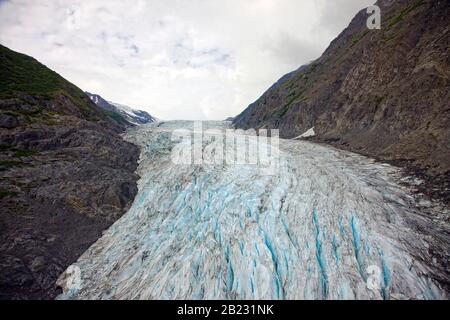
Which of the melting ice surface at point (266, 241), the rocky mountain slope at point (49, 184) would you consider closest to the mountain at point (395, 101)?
the melting ice surface at point (266, 241)

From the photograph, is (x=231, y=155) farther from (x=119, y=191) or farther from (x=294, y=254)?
(x=294, y=254)

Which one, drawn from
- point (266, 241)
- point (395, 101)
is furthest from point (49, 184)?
point (395, 101)

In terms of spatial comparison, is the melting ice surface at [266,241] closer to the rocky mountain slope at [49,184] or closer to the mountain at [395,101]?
the rocky mountain slope at [49,184]

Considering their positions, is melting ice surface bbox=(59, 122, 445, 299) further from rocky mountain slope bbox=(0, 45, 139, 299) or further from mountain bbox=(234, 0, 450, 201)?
mountain bbox=(234, 0, 450, 201)

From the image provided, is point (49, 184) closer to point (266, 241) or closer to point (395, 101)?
point (266, 241)

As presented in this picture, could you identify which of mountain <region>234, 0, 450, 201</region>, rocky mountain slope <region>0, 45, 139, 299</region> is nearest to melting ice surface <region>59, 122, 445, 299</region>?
rocky mountain slope <region>0, 45, 139, 299</region>
